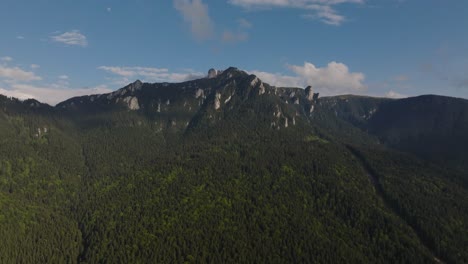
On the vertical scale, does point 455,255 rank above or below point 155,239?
below

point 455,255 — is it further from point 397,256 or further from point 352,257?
point 352,257

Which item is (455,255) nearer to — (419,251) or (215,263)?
(419,251)

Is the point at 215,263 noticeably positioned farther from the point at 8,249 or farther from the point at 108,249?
the point at 8,249

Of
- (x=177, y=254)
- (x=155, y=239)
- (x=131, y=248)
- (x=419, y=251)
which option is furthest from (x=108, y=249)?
(x=419, y=251)

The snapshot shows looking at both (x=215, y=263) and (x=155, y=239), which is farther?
(x=155, y=239)

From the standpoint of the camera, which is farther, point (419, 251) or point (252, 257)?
point (419, 251)

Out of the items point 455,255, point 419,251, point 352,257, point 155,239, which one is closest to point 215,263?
point 155,239

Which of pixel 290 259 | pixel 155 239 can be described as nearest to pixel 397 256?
pixel 290 259
